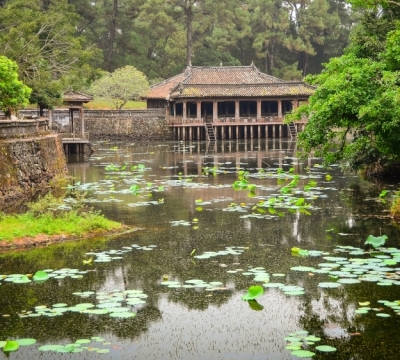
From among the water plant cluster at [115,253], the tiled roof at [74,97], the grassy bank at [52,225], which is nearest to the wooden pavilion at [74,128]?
the tiled roof at [74,97]

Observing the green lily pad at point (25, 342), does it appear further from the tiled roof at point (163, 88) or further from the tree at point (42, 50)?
the tiled roof at point (163, 88)

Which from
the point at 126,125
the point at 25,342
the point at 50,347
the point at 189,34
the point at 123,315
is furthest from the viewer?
the point at 189,34

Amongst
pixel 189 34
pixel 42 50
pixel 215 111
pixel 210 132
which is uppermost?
pixel 189 34

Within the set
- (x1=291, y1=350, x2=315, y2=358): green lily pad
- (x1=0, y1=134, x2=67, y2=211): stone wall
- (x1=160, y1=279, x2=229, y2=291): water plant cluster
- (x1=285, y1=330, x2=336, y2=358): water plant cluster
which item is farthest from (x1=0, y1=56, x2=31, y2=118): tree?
(x1=291, y1=350, x2=315, y2=358): green lily pad

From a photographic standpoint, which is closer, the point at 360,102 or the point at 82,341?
Answer: the point at 82,341

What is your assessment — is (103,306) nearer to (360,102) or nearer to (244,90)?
(360,102)

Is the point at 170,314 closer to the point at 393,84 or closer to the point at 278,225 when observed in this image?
the point at 278,225

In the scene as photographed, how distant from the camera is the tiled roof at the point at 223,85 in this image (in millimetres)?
61344

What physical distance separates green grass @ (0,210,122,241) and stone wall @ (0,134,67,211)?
14.4ft

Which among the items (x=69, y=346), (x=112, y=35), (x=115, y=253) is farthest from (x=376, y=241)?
(x=112, y=35)

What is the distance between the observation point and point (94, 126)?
6116 cm

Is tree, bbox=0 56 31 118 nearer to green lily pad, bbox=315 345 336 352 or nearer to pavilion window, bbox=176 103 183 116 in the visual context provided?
green lily pad, bbox=315 345 336 352

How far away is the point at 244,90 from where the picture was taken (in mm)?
62750

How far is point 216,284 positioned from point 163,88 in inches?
2048
